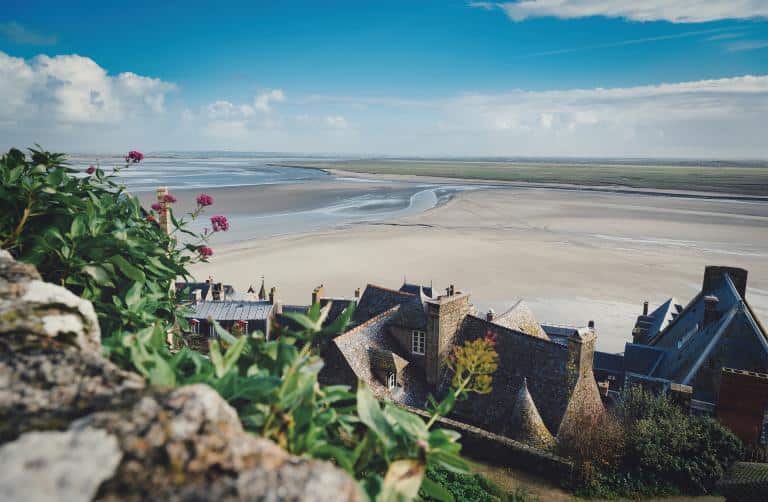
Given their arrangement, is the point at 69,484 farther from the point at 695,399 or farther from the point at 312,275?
the point at 312,275

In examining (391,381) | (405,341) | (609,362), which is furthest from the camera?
(609,362)

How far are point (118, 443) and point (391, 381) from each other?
50.2 feet

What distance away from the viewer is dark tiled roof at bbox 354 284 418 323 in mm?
20266

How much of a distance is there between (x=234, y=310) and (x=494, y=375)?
1220cm

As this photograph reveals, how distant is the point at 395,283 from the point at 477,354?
1397 inches

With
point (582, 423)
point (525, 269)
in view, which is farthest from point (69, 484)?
point (525, 269)

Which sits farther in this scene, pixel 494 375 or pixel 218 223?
pixel 494 375

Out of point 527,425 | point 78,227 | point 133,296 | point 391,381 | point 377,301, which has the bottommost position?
point 527,425

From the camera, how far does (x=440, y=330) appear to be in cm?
1639

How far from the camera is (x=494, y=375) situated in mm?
16406

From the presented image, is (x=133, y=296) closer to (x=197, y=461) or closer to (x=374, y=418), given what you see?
(x=374, y=418)

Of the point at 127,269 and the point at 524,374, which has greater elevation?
the point at 127,269

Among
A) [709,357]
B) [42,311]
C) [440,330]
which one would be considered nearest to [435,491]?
[42,311]

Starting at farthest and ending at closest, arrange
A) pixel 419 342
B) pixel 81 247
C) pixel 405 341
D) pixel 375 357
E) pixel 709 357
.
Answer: pixel 709 357, pixel 405 341, pixel 419 342, pixel 375 357, pixel 81 247
